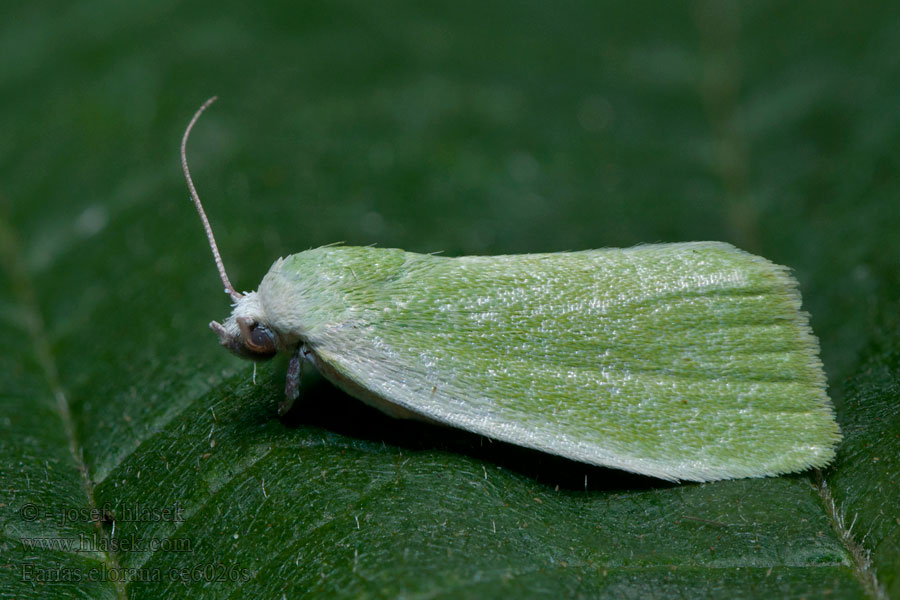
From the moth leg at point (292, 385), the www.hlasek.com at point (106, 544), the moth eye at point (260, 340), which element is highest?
the moth eye at point (260, 340)


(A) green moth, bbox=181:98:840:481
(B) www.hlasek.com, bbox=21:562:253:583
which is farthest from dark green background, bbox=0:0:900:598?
(A) green moth, bbox=181:98:840:481

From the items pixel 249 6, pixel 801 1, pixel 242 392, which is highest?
pixel 801 1

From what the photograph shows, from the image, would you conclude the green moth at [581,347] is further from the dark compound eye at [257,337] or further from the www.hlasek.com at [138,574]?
the www.hlasek.com at [138,574]

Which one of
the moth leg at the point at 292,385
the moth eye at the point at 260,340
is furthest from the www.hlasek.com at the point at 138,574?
the moth eye at the point at 260,340

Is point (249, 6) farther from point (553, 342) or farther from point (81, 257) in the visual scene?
point (553, 342)

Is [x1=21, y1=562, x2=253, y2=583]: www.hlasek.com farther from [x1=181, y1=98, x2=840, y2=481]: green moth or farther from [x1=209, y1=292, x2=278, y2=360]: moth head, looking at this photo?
[x1=209, y1=292, x2=278, y2=360]: moth head

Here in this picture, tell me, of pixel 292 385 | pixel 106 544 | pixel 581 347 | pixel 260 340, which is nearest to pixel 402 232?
pixel 260 340

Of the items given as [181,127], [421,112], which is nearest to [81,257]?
[181,127]
